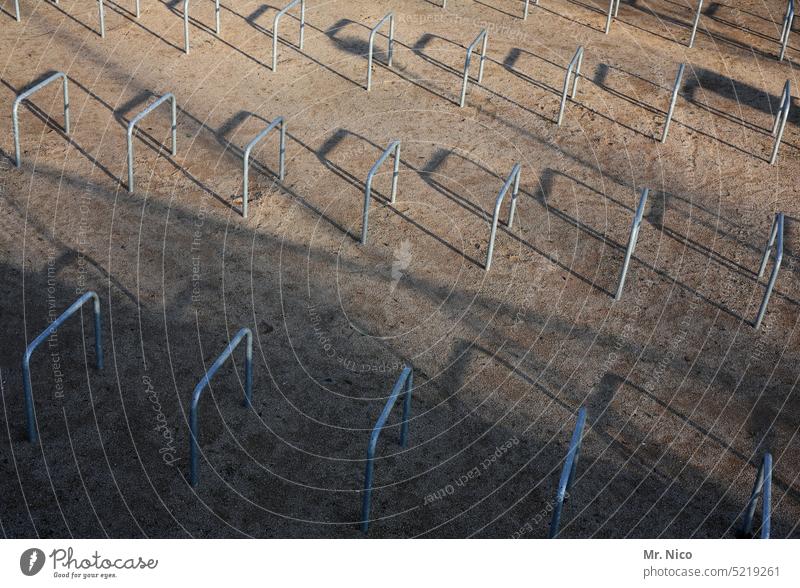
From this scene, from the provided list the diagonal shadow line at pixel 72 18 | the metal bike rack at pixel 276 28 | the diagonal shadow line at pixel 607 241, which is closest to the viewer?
the diagonal shadow line at pixel 607 241

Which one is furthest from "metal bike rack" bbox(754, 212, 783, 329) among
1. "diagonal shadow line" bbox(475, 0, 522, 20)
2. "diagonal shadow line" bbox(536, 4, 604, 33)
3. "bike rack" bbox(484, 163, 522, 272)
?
"diagonal shadow line" bbox(475, 0, 522, 20)

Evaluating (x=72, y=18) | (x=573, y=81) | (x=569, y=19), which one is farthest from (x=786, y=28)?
(x=72, y=18)


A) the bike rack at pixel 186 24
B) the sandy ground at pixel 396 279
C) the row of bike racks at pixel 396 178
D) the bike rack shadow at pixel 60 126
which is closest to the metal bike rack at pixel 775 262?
the row of bike racks at pixel 396 178

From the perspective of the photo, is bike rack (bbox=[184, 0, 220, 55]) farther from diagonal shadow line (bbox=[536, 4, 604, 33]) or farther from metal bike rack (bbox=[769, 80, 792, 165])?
metal bike rack (bbox=[769, 80, 792, 165])

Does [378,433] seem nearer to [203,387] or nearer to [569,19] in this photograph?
[203,387]

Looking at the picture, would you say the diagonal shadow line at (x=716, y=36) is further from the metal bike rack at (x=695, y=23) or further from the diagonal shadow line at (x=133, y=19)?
the diagonal shadow line at (x=133, y=19)

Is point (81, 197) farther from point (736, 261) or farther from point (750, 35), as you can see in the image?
point (750, 35)

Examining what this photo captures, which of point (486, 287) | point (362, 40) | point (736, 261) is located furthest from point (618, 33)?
point (486, 287)
